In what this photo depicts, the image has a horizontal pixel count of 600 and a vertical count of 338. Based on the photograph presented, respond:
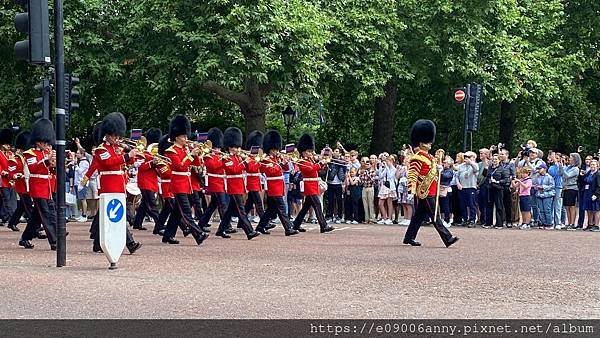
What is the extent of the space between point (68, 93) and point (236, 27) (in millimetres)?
5311

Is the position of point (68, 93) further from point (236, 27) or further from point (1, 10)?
point (1, 10)

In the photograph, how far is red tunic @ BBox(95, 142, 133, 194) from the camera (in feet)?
45.1

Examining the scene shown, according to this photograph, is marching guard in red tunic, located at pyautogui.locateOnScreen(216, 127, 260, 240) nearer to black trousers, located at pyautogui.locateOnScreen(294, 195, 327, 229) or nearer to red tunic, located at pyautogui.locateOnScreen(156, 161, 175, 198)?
red tunic, located at pyautogui.locateOnScreen(156, 161, 175, 198)

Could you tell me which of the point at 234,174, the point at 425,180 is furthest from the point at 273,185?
the point at 425,180

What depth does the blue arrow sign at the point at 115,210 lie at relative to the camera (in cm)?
1239

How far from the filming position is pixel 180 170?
1605 cm

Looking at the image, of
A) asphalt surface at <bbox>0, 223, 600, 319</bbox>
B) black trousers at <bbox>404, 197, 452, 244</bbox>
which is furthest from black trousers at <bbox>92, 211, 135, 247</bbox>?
black trousers at <bbox>404, 197, 452, 244</bbox>

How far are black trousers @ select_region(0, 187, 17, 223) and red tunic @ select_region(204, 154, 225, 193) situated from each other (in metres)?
5.76

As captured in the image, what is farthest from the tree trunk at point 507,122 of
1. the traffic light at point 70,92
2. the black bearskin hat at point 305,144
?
the traffic light at point 70,92

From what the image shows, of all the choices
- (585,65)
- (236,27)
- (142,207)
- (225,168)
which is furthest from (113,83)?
(585,65)

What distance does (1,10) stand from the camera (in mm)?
27562

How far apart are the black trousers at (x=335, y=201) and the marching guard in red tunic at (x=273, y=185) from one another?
18.2 ft

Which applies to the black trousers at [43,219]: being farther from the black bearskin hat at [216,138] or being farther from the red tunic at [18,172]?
the black bearskin hat at [216,138]

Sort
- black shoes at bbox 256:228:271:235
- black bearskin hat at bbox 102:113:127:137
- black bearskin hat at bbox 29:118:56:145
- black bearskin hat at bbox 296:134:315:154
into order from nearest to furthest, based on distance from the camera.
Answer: black bearskin hat at bbox 102:113:127:137 < black bearskin hat at bbox 29:118:56:145 < black shoes at bbox 256:228:271:235 < black bearskin hat at bbox 296:134:315:154
